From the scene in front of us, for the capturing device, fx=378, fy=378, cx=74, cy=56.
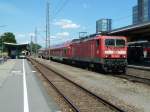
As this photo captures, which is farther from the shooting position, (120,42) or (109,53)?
(120,42)

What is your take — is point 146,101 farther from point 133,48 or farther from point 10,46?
point 10,46

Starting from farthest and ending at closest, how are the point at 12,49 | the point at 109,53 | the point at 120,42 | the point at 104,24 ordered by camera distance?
the point at 12,49 < the point at 104,24 < the point at 120,42 < the point at 109,53

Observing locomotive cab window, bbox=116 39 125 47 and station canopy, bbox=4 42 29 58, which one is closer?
locomotive cab window, bbox=116 39 125 47

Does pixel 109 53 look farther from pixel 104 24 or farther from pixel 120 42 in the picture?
pixel 104 24

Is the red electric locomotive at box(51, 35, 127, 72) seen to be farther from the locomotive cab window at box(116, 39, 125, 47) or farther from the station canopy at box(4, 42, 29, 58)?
the station canopy at box(4, 42, 29, 58)

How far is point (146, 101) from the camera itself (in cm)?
1438

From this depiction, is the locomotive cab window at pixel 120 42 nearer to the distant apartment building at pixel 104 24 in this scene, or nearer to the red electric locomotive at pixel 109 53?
the red electric locomotive at pixel 109 53

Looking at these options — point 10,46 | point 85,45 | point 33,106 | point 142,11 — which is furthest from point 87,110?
point 10,46

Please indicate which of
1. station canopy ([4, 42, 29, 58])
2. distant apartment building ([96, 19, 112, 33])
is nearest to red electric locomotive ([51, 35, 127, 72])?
distant apartment building ([96, 19, 112, 33])

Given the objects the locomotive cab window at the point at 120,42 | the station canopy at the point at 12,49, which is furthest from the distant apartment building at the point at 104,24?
the station canopy at the point at 12,49

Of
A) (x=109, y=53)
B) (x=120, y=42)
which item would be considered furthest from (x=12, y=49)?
→ (x=109, y=53)

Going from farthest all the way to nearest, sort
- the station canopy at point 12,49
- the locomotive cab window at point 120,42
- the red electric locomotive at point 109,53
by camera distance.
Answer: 1. the station canopy at point 12,49
2. the locomotive cab window at point 120,42
3. the red electric locomotive at point 109,53

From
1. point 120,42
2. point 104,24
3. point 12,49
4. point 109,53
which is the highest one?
point 104,24

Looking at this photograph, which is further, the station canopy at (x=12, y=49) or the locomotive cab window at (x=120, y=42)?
the station canopy at (x=12, y=49)
